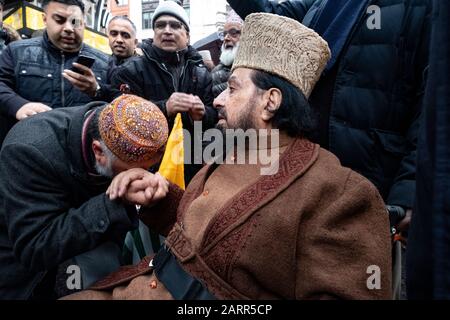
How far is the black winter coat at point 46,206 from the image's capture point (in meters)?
2.04

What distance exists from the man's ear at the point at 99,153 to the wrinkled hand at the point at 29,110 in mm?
1014

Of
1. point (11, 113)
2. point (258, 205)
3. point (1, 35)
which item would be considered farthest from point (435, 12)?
point (1, 35)

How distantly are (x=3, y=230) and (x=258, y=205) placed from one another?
146cm

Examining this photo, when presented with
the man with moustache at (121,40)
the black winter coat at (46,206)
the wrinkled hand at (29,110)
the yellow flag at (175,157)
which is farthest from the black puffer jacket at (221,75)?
the black winter coat at (46,206)

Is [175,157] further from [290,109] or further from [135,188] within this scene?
[290,109]

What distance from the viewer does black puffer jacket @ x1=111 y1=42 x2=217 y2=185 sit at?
3537 mm

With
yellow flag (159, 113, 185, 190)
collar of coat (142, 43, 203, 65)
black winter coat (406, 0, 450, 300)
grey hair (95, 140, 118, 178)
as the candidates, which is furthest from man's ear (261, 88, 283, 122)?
collar of coat (142, 43, 203, 65)

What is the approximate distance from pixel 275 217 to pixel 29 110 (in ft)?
6.83

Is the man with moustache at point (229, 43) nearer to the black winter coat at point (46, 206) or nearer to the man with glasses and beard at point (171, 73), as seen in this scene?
the man with glasses and beard at point (171, 73)

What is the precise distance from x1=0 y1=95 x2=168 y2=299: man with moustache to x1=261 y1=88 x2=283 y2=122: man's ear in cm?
52

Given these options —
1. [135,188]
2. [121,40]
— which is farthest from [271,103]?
[121,40]

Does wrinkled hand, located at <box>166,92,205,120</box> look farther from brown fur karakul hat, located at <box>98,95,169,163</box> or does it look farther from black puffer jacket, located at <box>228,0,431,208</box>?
black puffer jacket, located at <box>228,0,431,208</box>
